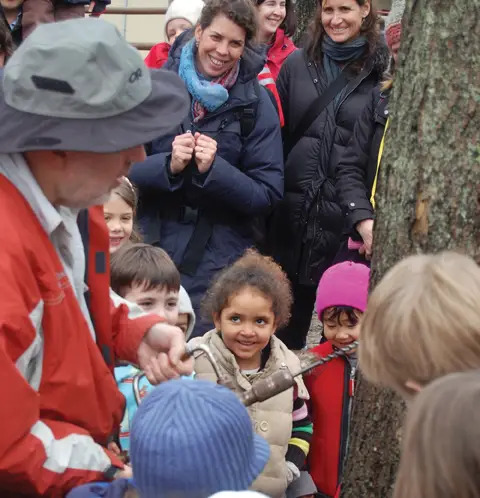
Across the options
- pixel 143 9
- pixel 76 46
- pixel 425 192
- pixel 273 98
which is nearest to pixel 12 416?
pixel 76 46

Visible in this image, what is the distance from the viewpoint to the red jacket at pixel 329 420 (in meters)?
4.12

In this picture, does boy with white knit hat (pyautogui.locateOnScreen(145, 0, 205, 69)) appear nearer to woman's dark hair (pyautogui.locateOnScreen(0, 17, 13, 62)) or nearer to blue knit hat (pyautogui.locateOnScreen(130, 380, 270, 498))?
woman's dark hair (pyautogui.locateOnScreen(0, 17, 13, 62))

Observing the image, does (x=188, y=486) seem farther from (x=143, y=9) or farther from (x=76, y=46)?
(x=143, y=9)

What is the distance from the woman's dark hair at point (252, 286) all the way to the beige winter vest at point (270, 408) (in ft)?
0.49

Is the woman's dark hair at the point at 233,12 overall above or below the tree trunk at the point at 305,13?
above

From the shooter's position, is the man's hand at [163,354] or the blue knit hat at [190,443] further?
the man's hand at [163,354]

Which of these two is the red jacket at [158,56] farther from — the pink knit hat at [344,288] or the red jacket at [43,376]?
the red jacket at [43,376]

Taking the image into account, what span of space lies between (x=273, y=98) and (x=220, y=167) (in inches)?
24.0

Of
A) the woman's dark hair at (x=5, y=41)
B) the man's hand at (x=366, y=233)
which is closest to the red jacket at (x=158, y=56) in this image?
the woman's dark hair at (x=5, y=41)

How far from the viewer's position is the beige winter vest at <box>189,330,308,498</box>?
12.3ft

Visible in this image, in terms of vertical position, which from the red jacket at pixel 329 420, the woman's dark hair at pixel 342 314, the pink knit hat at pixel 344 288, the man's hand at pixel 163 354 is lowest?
the red jacket at pixel 329 420

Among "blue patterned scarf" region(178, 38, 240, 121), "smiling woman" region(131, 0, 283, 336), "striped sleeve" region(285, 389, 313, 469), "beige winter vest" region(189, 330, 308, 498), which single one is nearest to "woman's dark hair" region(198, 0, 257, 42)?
"smiling woman" region(131, 0, 283, 336)

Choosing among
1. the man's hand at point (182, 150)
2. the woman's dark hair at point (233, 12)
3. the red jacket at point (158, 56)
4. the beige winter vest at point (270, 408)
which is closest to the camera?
the beige winter vest at point (270, 408)

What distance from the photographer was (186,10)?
625 cm
